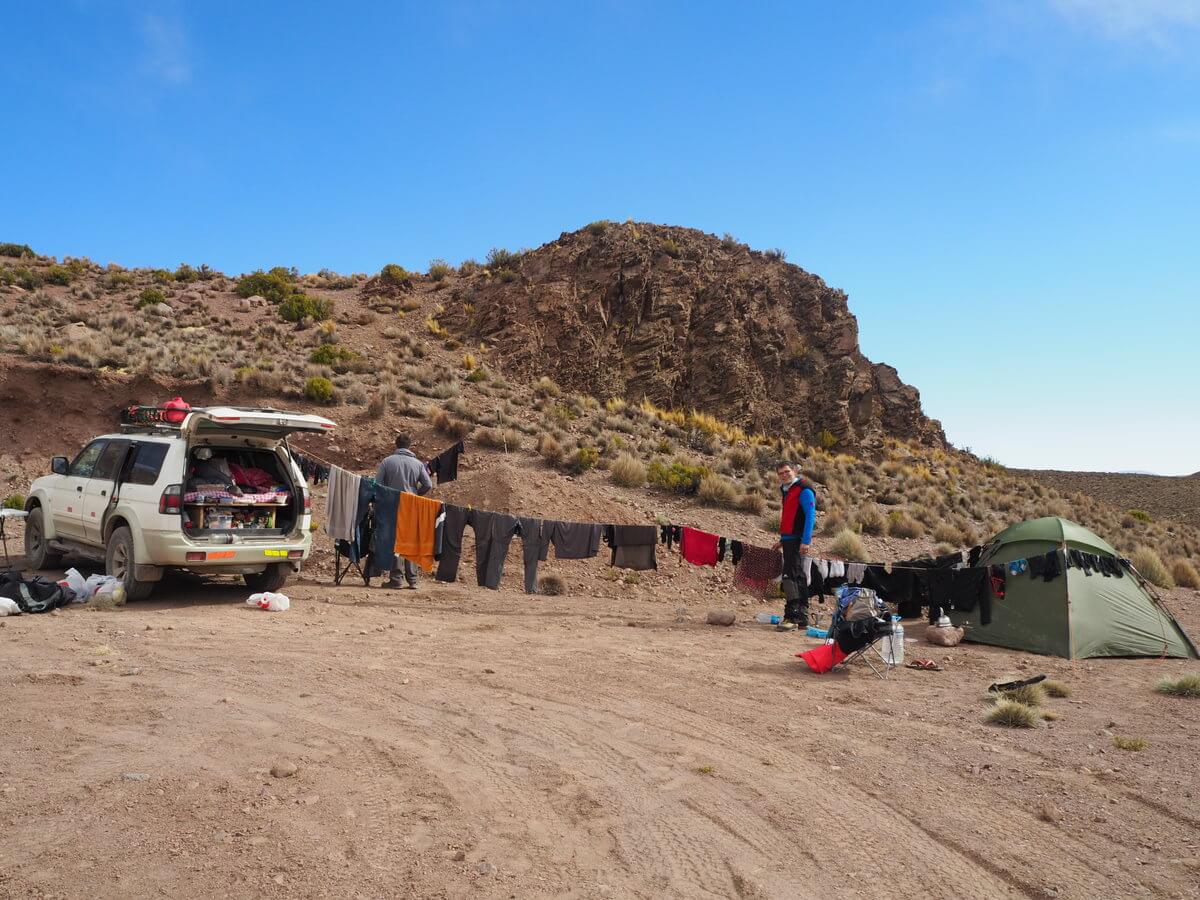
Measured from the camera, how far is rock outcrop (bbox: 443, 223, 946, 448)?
3491 cm

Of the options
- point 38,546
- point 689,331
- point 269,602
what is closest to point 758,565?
point 269,602

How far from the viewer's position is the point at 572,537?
11.5 metres

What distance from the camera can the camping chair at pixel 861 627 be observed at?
324 inches

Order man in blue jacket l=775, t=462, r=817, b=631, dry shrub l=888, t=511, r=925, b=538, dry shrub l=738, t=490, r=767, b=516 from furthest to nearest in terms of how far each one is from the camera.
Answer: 1. dry shrub l=888, t=511, r=925, b=538
2. dry shrub l=738, t=490, r=767, b=516
3. man in blue jacket l=775, t=462, r=817, b=631

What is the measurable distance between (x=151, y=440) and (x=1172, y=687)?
38.3 feet

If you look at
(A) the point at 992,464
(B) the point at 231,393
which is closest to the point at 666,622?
(B) the point at 231,393

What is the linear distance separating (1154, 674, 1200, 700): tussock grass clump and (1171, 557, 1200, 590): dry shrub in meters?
12.0

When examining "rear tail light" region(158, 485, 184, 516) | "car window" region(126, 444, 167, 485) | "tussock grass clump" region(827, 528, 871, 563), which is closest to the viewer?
"rear tail light" region(158, 485, 184, 516)

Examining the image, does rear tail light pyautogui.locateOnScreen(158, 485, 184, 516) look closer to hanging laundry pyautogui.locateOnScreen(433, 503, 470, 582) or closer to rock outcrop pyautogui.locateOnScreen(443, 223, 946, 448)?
hanging laundry pyautogui.locateOnScreen(433, 503, 470, 582)

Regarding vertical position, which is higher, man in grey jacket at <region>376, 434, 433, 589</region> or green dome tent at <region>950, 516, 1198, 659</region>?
man in grey jacket at <region>376, 434, 433, 589</region>

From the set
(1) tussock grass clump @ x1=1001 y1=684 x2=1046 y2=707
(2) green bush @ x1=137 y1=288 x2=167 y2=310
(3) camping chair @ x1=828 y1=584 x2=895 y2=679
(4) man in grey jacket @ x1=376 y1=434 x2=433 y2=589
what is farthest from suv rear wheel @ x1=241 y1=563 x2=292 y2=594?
(2) green bush @ x1=137 y1=288 x2=167 y2=310

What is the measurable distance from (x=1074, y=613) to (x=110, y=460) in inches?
485

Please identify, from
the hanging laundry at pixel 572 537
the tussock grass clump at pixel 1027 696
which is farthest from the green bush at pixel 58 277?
the tussock grass clump at pixel 1027 696

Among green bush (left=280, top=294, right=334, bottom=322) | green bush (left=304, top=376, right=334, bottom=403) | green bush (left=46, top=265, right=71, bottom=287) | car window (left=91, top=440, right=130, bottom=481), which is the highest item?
green bush (left=46, top=265, right=71, bottom=287)
